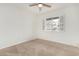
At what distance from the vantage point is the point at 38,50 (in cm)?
122

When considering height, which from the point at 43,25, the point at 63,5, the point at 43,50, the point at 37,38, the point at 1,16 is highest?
the point at 63,5

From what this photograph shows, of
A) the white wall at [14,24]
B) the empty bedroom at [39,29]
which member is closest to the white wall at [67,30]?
the empty bedroom at [39,29]

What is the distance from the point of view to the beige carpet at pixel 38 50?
1.20 meters

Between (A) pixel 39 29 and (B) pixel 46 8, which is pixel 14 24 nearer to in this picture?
(A) pixel 39 29

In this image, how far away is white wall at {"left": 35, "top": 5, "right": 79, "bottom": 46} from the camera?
1192 millimetres

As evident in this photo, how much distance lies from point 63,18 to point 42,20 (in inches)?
9.6

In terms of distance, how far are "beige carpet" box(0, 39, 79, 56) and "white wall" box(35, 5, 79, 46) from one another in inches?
2.6

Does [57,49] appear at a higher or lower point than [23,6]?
lower

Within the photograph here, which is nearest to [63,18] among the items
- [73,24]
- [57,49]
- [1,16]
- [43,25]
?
[73,24]

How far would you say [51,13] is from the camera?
4.06ft

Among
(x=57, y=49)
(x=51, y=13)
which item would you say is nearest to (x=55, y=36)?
(x=57, y=49)

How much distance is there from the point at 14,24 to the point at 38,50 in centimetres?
40

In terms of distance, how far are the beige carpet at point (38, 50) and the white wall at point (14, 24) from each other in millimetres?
64

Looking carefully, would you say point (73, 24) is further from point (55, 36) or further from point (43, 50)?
point (43, 50)
